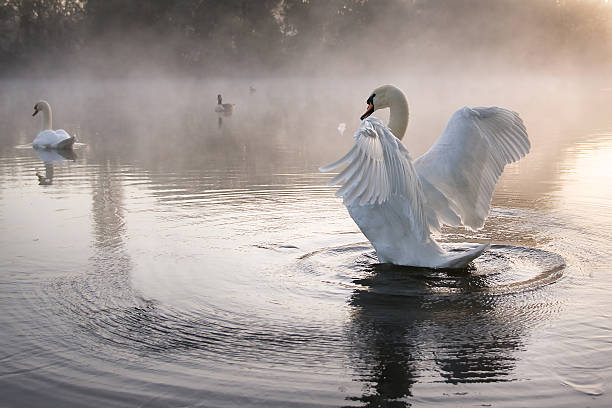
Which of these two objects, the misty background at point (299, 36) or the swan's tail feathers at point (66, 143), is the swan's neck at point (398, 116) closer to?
the swan's tail feathers at point (66, 143)

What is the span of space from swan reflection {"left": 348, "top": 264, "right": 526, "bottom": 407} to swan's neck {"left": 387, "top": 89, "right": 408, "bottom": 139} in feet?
5.11

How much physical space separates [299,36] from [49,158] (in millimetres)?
53427

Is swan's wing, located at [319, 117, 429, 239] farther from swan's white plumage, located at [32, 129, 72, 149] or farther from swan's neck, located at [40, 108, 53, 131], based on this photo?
swan's neck, located at [40, 108, 53, 131]

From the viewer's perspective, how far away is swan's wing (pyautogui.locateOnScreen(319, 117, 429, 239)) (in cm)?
518

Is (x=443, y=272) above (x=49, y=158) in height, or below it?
below

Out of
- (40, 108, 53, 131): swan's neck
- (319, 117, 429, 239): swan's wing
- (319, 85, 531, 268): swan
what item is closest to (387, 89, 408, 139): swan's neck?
(319, 85, 531, 268): swan

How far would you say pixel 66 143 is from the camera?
1805 centimetres

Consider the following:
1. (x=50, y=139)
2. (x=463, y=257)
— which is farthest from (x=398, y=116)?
(x=50, y=139)

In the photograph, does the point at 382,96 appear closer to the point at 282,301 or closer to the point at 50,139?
the point at 282,301

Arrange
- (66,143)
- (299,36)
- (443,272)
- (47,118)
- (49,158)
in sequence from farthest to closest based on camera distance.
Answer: (299,36), (47,118), (66,143), (49,158), (443,272)

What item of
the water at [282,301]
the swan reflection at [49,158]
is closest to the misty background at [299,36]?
the swan reflection at [49,158]

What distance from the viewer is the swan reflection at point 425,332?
4539 millimetres

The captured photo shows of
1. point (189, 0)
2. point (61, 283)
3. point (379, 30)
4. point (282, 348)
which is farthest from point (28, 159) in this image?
point (379, 30)

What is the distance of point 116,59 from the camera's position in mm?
67062
